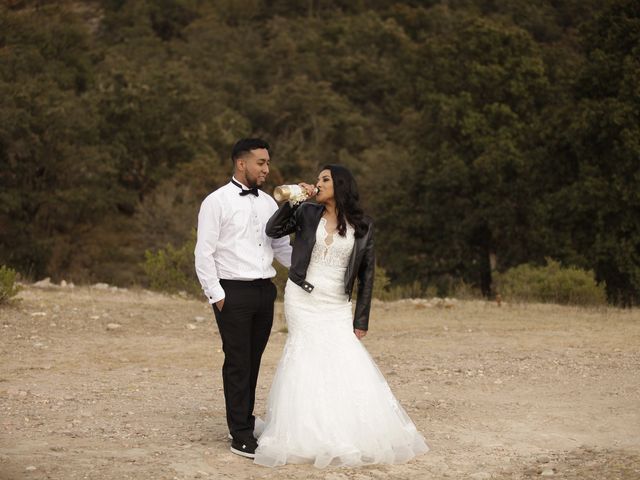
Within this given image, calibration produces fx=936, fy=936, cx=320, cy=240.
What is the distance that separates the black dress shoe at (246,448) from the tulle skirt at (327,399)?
97 mm

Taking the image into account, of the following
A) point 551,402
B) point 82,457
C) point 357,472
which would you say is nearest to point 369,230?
point 357,472

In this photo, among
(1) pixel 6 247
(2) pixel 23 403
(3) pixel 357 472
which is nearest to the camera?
(3) pixel 357 472

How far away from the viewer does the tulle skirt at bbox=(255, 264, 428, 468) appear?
6340 millimetres

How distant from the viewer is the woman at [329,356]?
6.36 m

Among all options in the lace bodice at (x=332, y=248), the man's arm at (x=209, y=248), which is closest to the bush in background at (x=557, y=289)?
the lace bodice at (x=332, y=248)

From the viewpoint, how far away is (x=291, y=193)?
6227mm

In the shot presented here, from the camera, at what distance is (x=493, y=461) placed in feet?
21.8

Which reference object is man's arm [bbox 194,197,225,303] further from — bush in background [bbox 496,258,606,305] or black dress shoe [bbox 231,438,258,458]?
bush in background [bbox 496,258,606,305]

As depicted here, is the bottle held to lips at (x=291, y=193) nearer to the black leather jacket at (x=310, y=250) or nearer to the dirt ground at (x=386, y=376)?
the black leather jacket at (x=310, y=250)

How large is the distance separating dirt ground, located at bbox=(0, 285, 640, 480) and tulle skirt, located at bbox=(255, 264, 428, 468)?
0.47 ft

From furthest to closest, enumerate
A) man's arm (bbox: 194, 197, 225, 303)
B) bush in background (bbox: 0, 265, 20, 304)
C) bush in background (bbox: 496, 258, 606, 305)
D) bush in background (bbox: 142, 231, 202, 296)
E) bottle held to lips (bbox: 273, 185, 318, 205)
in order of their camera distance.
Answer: bush in background (bbox: 142, 231, 202, 296), bush in background (bbox: 496, 258, 606, 305), bush in background (bbox: 0, 265, 20, 304), man's arm (bbox: 194, 197, 225, 303), bottle held to lips (bbox: 273, 185, 318, 205)

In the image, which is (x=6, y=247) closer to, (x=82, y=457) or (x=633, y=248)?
(x=633, y=248)

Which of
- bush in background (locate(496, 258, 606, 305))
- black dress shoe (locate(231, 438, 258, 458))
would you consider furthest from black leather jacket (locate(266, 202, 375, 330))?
bush in background (locate(496, 258, 606, 305))

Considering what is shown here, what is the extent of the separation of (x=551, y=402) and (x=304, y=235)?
342 centimetres
